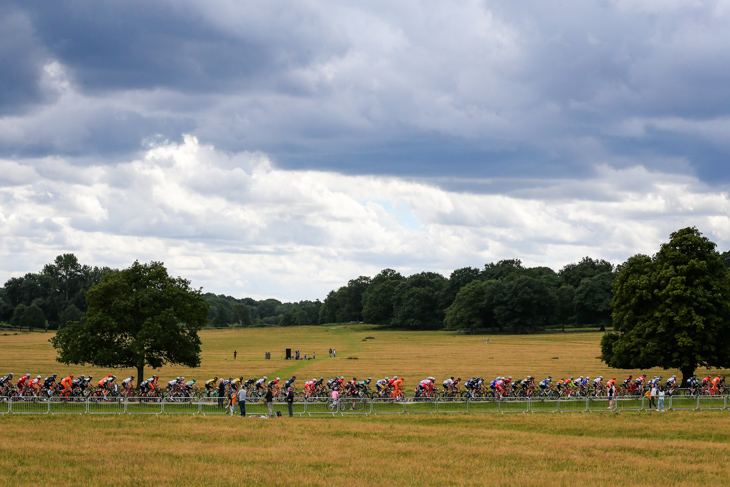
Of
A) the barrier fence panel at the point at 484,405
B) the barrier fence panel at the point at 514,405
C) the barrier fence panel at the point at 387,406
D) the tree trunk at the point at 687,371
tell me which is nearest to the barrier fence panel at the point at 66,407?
the barrier fence panel at the point at 387,406

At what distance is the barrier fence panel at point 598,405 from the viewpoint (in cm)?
3381

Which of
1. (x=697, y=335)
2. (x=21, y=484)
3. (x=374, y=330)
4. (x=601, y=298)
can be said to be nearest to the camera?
(x=21, y=484)

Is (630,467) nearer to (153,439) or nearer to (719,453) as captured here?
(719,453)

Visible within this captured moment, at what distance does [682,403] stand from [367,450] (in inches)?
858

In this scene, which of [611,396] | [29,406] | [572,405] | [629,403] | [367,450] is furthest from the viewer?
[629,403]

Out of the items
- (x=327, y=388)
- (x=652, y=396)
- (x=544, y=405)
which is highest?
(x=652, y=396)

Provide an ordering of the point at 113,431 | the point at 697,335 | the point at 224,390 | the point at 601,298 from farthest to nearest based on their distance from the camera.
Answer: the point at 601,298 < the point at 697,335 < the point at 224,390 < the point at 113,431

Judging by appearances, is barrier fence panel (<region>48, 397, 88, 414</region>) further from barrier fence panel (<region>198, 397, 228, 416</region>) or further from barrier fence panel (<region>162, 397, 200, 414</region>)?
barrier fence panel (<region>198, 397, 228, 416</region>)

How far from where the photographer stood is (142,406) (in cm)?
3206

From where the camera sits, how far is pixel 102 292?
4284 cm

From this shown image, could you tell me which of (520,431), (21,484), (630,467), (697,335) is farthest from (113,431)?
(697,335)

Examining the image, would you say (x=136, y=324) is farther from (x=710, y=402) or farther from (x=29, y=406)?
(x=710, y=402)

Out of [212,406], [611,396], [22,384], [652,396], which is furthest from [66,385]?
Answer: [652,396]

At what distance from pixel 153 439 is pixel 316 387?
47.4ft
